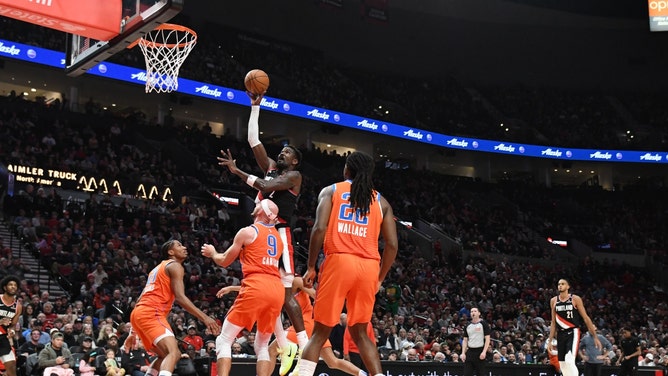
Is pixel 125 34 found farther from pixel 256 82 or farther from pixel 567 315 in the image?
pixel 567 315

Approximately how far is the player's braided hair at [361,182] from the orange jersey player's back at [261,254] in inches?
50.9

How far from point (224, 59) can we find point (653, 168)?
24.3m

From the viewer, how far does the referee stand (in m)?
13.6

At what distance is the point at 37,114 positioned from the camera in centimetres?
2792

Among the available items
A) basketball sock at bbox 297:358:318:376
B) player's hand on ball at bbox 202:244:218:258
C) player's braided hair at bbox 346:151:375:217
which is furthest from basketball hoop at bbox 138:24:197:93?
basketball sock at bbox 297:358:318:376

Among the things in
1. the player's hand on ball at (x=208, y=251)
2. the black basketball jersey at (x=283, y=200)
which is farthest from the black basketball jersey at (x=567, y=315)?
the player's hand on ball at (x=208, y=251)

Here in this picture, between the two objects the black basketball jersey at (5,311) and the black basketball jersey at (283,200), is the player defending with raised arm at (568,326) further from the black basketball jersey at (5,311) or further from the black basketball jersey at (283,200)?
the black basketball jersey at (5,311)

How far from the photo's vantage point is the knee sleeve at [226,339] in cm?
738

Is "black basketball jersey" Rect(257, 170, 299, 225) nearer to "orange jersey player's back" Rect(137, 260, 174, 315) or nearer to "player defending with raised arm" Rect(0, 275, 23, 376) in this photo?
"orange jersey player's back" Rect(137, 260, 174, 315)

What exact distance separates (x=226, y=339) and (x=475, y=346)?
7.33 metres

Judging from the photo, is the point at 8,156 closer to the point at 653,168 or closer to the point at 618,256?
the point at 618,256

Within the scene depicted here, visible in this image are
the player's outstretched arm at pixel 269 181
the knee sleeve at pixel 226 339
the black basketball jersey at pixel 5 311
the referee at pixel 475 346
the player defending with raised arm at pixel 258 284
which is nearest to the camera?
the knee sleeve at pixel 226 339

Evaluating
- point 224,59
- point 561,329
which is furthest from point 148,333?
point 224,59

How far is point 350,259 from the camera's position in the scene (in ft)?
21.6
